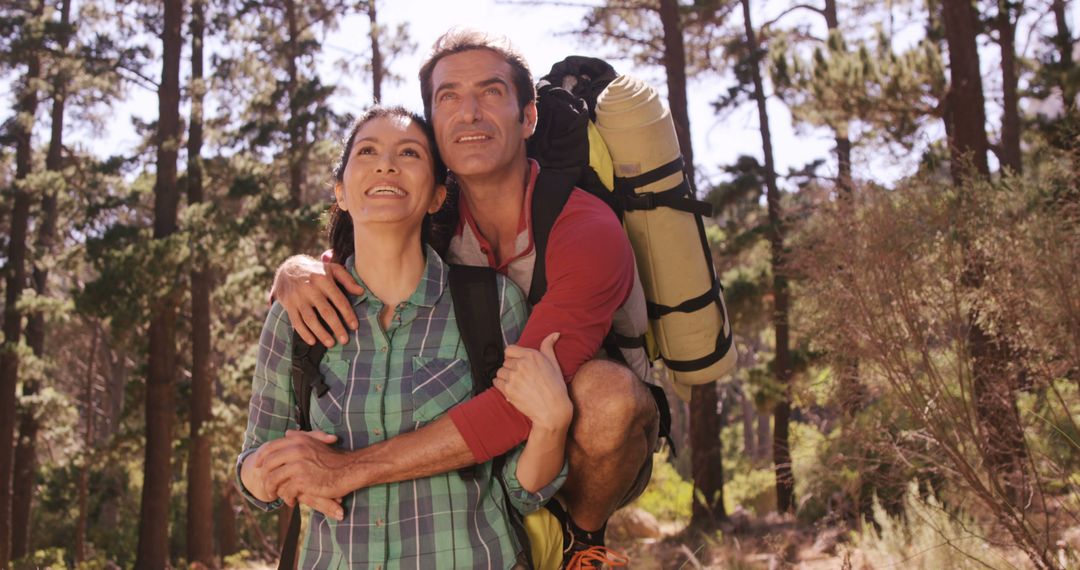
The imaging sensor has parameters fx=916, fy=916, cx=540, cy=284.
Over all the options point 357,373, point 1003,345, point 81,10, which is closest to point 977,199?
point 1003,345

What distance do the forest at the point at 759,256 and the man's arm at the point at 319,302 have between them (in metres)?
3.53

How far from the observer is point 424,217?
277 cm

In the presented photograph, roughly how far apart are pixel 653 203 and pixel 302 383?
1.18m

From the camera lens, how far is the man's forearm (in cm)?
223

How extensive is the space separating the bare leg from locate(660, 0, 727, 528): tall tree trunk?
423 inches

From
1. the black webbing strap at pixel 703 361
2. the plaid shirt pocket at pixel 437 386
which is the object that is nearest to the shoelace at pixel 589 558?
the plaid shirt pocket at pixel 437 386

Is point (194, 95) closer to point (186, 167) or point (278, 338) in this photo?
point (186, 167)

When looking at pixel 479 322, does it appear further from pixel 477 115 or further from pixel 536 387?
pixel 477 115

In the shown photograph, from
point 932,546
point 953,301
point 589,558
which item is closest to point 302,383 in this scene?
point 589,558

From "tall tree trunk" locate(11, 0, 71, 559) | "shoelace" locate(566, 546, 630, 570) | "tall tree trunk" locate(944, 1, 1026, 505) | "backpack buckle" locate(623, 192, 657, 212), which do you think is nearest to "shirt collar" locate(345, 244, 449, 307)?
"backpack buckle" locate(623, 192, 657, 212)

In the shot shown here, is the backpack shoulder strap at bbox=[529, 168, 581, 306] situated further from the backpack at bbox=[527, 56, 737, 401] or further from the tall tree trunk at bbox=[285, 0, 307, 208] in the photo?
the tall tree trunk at bbox=[285, 0, 307, 208]

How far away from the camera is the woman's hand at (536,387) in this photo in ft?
7.27

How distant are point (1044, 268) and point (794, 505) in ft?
25.0

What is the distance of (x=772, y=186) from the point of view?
14734 mm
